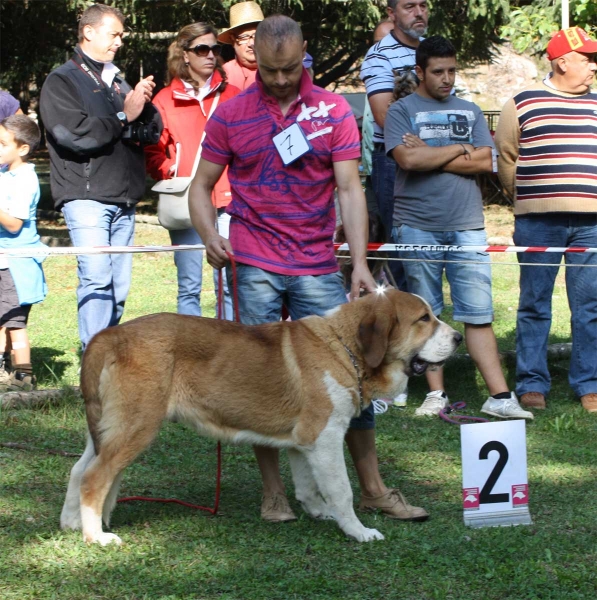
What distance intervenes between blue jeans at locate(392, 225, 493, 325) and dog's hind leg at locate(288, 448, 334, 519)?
86.7 inches

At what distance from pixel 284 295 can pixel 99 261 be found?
257 cm

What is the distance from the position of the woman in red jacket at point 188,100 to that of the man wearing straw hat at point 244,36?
0.37m

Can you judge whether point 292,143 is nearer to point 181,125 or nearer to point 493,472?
point 493,472

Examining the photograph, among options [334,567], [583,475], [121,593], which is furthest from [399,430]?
[121,593]

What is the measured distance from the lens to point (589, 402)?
711 cm

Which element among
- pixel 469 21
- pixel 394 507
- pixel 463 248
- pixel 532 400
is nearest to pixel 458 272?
pixel 463 248

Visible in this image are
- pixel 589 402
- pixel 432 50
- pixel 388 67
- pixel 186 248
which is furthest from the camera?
pixel 388 67

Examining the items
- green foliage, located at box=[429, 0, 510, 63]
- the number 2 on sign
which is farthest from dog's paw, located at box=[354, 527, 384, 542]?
green foliage, located at box=[429, 0, 510, 63]

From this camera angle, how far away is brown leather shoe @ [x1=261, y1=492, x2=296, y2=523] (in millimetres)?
4773

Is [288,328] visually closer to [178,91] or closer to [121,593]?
[121,593]

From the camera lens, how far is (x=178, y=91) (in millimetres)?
7363

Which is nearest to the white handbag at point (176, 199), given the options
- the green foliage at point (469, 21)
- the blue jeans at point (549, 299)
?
the blue jeans at point (549, 299)

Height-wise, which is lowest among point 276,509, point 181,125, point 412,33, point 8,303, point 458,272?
point 8,303

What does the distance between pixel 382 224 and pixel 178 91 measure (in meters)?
1.95
